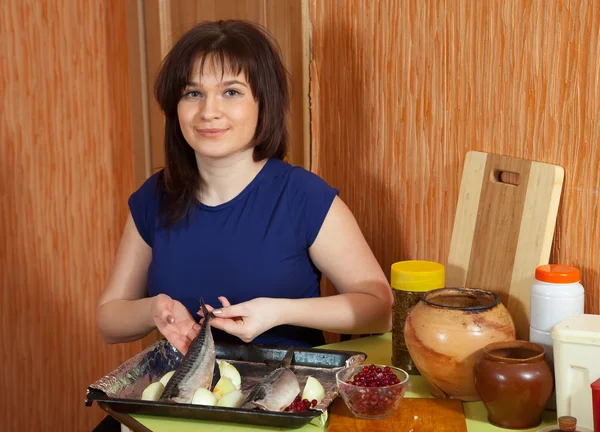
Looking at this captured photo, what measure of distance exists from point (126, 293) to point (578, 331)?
1041mm

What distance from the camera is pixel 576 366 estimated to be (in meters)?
1.25

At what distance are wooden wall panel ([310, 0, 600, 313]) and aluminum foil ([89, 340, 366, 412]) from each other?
45 cm

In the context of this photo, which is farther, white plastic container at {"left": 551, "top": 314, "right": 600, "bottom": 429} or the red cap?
the red cap

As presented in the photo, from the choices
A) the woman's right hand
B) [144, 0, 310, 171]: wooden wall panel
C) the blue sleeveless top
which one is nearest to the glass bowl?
the woman's right hand

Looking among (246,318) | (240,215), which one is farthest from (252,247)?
(246,318)

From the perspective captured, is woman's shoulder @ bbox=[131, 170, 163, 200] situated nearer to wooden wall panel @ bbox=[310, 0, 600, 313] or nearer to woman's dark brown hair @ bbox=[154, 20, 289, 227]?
woman's dark brown hair @ bbox=[154, 20, 289, 227]

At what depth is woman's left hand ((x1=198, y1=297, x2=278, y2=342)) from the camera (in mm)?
1479

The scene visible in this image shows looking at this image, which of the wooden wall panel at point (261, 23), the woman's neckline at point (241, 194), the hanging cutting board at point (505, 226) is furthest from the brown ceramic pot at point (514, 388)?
the wooden wall panel at point (261, 23)

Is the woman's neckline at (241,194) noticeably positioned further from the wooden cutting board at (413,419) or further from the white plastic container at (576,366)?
the white plastic container at (576,366)

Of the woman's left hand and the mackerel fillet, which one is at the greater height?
the woman's left hand

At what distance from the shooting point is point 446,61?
5.67 feet

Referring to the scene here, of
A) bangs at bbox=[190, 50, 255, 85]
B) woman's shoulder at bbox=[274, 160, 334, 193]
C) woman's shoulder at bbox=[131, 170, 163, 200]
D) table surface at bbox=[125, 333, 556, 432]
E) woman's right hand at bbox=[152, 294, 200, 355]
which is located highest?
bangs at bbox=[190, 50, 255, 85]

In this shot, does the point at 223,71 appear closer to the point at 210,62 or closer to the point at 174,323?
the point at 210,62

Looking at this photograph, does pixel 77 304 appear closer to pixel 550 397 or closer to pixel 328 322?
pixel 328 322
